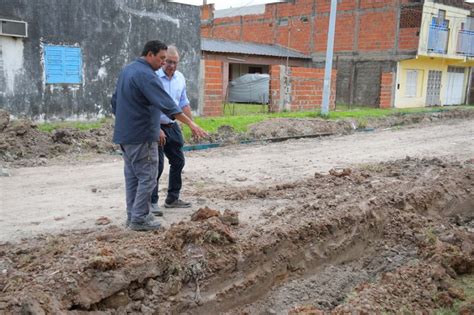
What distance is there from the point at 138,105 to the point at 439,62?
88.0ft

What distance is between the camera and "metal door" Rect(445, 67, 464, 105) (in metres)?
28.9

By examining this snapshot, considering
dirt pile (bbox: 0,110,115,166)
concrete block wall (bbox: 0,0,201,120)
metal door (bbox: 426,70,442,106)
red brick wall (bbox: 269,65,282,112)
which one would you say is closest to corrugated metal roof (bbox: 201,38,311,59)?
red brick wall (bbox: 269,65,282,112)

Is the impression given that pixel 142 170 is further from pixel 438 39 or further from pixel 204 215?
pixel 438 39

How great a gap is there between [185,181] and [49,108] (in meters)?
6.79

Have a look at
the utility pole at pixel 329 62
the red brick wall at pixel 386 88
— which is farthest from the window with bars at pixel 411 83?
the utility pole at pixel 329 62

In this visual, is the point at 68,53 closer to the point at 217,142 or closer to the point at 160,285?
the point at 217,142

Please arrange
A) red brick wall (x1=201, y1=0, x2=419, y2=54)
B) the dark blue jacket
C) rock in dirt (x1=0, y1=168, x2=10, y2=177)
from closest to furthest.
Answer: the dark blue jacket
rock in dirt (x1=0, y1=168, x2=10, y2=177)
red brick wall (x1=201, y1=0, x2=419, y2=54)

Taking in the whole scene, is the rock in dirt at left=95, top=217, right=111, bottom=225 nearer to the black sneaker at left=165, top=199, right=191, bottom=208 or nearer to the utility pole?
the black sneaker at left=165, top=199, right=191, bottom=208

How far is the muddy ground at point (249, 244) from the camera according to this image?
378 centimetres

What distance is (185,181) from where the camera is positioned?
7.61 m

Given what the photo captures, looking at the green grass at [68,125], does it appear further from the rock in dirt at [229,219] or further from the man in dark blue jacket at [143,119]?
the rock in dirt at [229,219]

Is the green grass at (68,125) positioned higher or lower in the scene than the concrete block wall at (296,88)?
lower

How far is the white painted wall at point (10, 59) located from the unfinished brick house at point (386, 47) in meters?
11.1

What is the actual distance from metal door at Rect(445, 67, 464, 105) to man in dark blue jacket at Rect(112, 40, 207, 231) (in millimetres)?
27743
